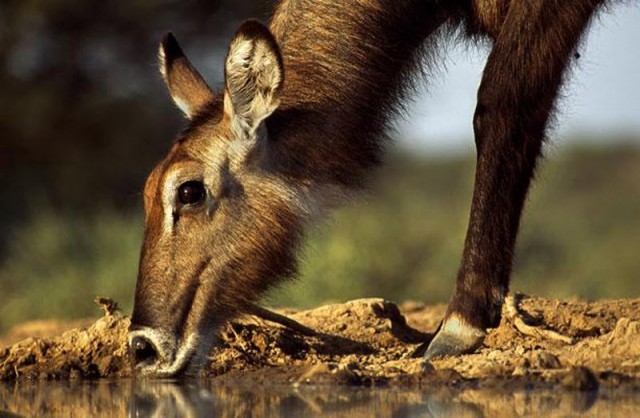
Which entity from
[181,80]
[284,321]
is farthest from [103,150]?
[284,321]

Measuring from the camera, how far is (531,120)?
6.86 m

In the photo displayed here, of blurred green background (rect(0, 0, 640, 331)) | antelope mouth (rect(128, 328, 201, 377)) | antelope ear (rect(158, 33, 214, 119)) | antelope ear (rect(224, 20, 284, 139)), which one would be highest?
blurred green background (rect(0, 0, 640, 331))

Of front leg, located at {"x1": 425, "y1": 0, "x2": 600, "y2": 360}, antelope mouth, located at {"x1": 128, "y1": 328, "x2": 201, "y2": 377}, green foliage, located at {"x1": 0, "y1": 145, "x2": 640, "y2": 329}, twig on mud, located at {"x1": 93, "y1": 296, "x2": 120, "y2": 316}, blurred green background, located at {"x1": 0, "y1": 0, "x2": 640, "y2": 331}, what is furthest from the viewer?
blurred green background, located at {"x1": 0, "y1": 0, "x2": 640, "y2": 331}

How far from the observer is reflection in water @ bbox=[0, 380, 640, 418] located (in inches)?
199

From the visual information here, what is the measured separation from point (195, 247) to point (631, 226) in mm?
18593

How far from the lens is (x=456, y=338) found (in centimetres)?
664

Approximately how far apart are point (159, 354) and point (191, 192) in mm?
754

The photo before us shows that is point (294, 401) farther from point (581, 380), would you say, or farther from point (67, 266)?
point (67, 266)

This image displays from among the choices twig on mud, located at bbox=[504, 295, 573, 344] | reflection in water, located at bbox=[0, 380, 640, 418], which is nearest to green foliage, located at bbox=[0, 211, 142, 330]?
twig on mud, located at bbox=[504, 295, 573, 344]

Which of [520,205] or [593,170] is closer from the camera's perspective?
[520,205]

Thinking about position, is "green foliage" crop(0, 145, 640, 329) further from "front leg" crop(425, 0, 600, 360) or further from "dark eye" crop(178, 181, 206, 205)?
"dark eye" crop(178, 181, 206, 205)

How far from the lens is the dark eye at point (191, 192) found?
666 centimetres

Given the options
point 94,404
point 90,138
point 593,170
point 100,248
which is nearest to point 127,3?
point 90,138

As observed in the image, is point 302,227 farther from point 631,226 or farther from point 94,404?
point 631,226
